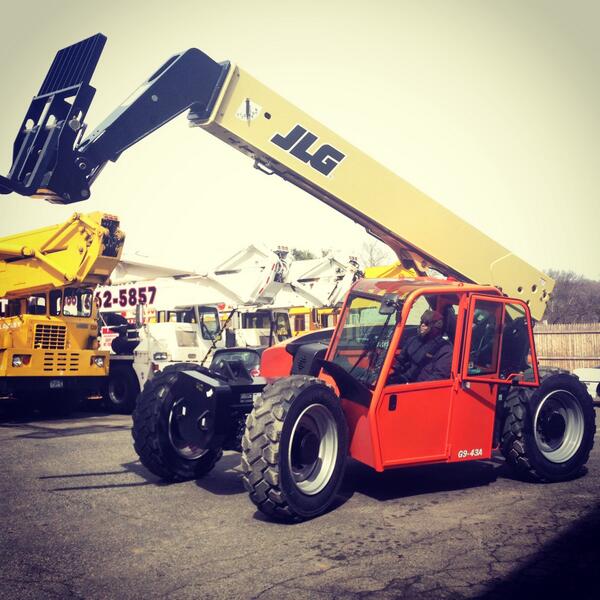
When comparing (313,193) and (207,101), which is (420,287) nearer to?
(313,193)

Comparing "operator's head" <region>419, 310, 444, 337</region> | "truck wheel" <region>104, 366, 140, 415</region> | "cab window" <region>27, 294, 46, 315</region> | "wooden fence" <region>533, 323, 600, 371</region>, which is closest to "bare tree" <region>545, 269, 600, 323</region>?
"wooden fence" <region>533, 323, 600, 371</region>

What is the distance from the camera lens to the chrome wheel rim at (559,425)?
7012 mm

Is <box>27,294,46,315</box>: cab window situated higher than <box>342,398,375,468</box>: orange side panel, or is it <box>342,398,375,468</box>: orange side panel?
<box>27,294,46,315</box>: cab window

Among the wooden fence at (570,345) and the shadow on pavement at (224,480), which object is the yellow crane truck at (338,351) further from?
the wooden fence at (570,345)

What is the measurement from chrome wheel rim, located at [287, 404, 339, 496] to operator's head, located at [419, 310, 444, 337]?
1438 mm

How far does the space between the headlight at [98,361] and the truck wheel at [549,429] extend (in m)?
A: 9.01

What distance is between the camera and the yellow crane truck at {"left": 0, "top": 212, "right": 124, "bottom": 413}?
1231cm

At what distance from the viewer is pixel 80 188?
24.2 ft

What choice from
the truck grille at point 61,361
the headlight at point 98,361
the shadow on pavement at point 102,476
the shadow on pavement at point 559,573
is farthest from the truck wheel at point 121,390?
the shadow on pavement at point 559,573

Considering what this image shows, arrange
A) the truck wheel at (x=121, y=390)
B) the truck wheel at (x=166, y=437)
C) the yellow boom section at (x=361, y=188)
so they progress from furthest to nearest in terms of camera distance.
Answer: the truck wheel at (x=121, y=390) → the yellow boom section at (x=361, y=188) → the truck wheel at (x=166, y=437)

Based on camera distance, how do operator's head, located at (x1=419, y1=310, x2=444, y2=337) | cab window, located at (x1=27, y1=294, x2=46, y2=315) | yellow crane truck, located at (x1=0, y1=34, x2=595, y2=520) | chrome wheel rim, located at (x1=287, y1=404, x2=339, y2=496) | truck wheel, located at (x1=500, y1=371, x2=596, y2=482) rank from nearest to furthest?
chrome wheel rim, located at (x1=287, y1=404, x2=339, y2=496) < yellow crane truck, located at (x1=0, y1=34, x2=595, y2=520) < operator's head, located at (x1=419, y1=310, x2=444, y2=337) < truck wheel, located at (x1=500, y1=371, x2=596, y2=482) < cab window, located at (x1=27, y1=294, x2=46, y2=315)

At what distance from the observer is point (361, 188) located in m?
8.06

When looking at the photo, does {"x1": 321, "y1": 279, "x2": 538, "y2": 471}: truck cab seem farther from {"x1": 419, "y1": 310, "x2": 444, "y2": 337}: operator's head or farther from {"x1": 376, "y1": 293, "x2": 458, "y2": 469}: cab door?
{"x1": 419, "y1": 310, "x2": 444, "y2": 337}: operator's head

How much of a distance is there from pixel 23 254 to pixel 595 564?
1162 centimetres
